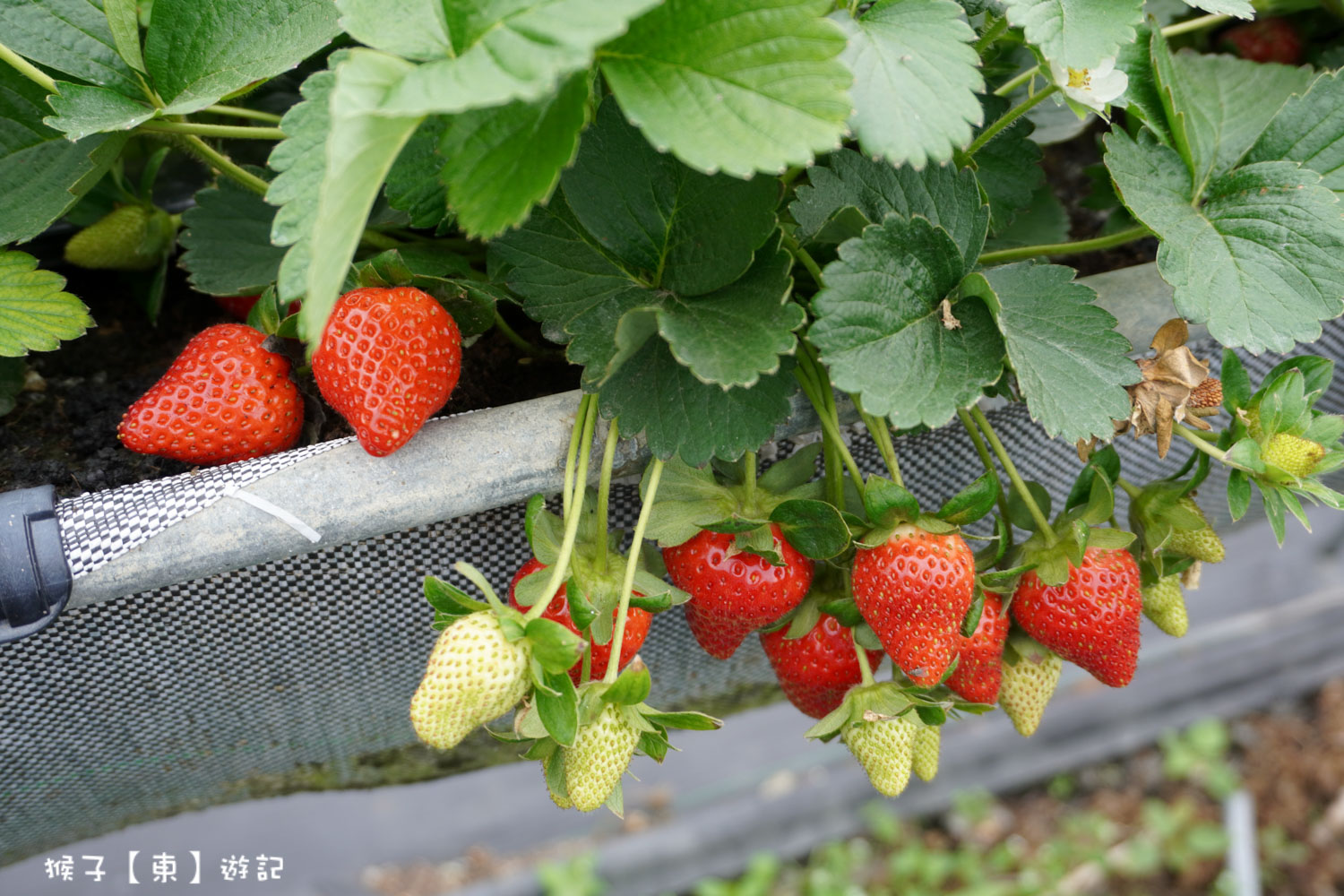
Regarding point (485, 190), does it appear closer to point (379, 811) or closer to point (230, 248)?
point (230, 248)

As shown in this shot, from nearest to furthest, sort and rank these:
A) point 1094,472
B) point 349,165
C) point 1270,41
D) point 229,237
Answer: point 349,165
point 1094,472
point 229,237
point 1270,41

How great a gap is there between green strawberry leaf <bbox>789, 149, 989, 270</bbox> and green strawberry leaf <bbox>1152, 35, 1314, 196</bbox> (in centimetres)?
12

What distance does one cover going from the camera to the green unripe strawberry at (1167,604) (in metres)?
0.58

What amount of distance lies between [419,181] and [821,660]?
33 cm

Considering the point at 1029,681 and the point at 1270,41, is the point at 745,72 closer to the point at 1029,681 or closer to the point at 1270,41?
the point at 1029,681

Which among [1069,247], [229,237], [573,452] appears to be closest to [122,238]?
[229,237]

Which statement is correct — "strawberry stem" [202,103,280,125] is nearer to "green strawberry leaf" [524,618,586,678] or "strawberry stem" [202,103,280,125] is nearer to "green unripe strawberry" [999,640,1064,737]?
"green strawberry leaf" [524,618,586,678]

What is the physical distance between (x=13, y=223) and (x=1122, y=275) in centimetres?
62

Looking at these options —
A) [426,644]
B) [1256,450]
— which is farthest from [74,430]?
[1256,450]

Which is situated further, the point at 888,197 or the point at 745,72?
the point at 888,197

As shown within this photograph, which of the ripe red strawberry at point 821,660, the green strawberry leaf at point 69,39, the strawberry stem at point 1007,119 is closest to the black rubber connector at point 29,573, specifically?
the green strawberry leaf at point 69,39

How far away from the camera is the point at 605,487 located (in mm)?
471

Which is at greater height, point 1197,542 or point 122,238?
point 122,238

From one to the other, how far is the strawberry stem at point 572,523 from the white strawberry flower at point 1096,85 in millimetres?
268
